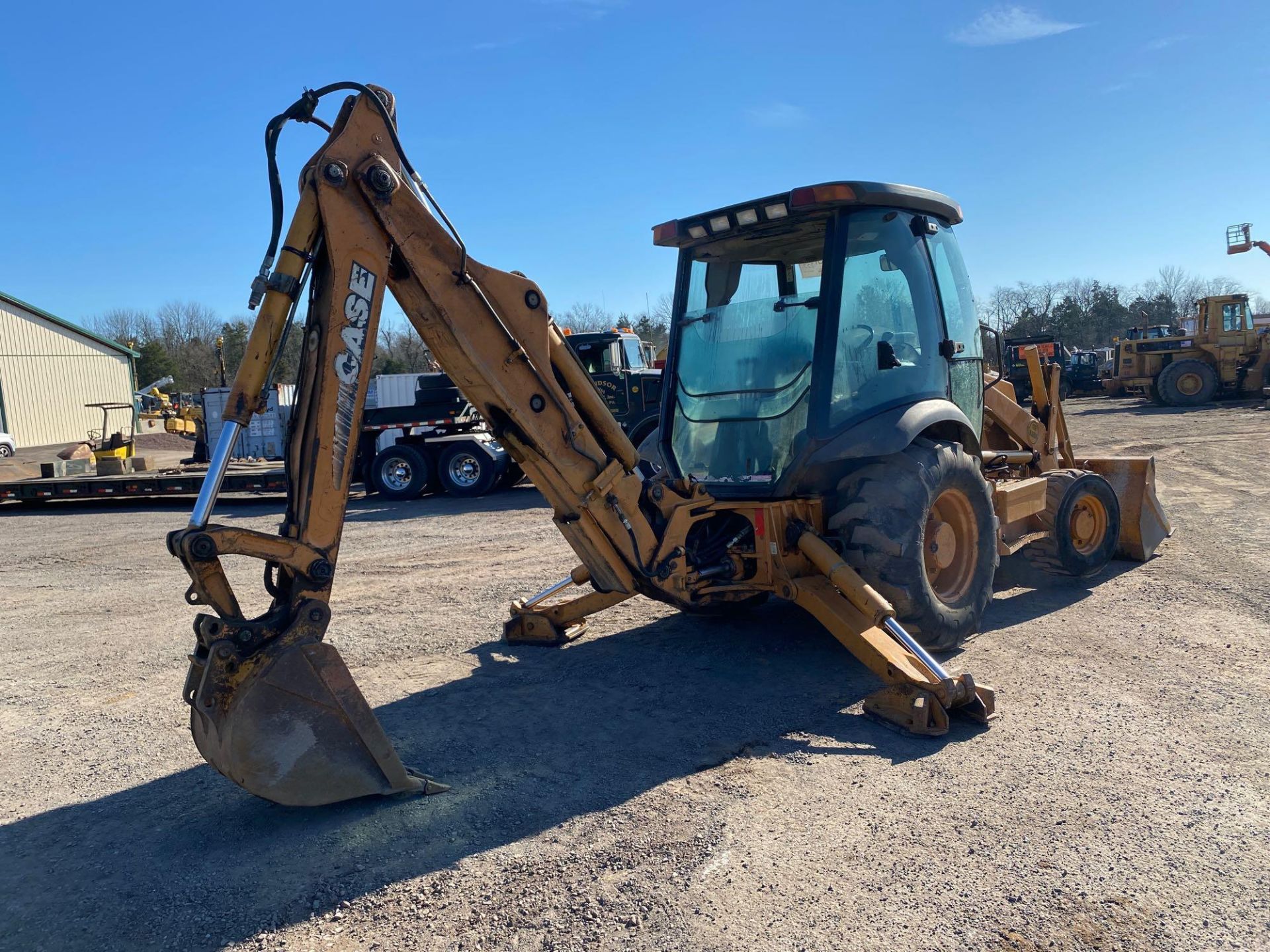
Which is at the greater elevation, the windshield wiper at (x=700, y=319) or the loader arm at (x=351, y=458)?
the windshield wiper at (x=700, y=319)

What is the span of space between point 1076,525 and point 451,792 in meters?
5.36

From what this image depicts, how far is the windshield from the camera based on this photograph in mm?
5426

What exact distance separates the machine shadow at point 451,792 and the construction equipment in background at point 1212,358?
2453cm

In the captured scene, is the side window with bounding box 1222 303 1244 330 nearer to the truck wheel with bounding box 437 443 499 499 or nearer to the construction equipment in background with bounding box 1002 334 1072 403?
the construction equipment in background with bounding box 1002 334 1072 403

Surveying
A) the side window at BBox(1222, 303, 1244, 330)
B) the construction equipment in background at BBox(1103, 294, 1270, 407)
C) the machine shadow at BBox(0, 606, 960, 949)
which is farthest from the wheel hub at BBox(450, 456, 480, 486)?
the side window at BBox(1222, 303, 1244, 330)

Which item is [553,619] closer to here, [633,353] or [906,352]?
[906,352]

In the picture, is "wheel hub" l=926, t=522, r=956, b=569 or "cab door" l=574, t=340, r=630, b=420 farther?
"cab door" l=574, t=340, r=630, b=420

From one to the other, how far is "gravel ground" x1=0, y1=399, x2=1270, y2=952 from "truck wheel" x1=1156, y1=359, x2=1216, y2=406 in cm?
2184

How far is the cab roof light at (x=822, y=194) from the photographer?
5023 millimetres

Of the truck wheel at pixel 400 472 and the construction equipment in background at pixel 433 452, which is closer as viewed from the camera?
the construction equipment in background at pixel 433 452

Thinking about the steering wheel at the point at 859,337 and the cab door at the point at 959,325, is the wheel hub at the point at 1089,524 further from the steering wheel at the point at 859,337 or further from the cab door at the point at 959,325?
the steering wheel at the point at 859,337

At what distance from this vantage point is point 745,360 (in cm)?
566

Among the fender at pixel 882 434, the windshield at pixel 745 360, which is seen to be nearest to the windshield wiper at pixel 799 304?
the windshield at pixel 745 360

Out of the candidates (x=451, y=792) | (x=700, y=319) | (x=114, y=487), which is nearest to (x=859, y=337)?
(x=700, y=319)
